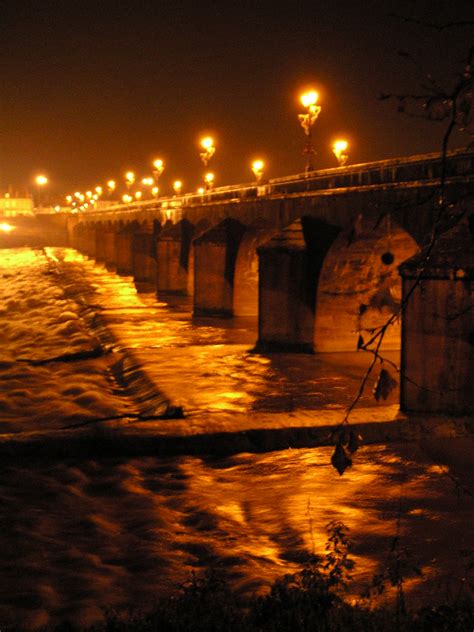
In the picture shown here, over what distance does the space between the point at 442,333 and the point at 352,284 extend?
20.3ft

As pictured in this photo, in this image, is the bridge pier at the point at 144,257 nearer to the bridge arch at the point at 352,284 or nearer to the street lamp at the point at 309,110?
the street lamp at the point at 309,110

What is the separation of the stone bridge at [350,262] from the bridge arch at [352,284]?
2 cm

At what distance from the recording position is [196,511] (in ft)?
24.8

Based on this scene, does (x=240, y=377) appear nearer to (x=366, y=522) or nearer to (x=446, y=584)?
(x=366, y=522)

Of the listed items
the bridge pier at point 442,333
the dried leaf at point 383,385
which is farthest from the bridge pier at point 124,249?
the dried leaf at point 383,385

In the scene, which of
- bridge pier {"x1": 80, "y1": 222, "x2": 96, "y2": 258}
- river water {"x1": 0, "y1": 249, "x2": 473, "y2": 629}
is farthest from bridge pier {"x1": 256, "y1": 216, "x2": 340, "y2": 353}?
bridge pier {"x1": 80, "y1": 222, "x2": 96, "y2": 258}

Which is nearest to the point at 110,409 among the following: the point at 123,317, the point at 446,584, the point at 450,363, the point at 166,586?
the point at 450,363

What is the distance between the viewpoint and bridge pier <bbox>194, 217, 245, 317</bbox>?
69.9 ft

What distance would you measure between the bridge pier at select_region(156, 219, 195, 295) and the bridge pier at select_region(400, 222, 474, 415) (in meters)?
18.0

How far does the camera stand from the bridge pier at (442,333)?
382 inches

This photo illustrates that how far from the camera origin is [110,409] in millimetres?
11648

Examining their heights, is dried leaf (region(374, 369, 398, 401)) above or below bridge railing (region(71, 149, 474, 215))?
below

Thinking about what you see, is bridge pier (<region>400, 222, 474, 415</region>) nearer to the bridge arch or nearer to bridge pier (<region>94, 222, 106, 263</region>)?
the bridge arch

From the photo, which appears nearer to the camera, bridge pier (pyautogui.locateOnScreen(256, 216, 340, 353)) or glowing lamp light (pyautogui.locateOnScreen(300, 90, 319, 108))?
bridge pier (pyautogui.locateOnScreen(256, 216, 340, 353))
